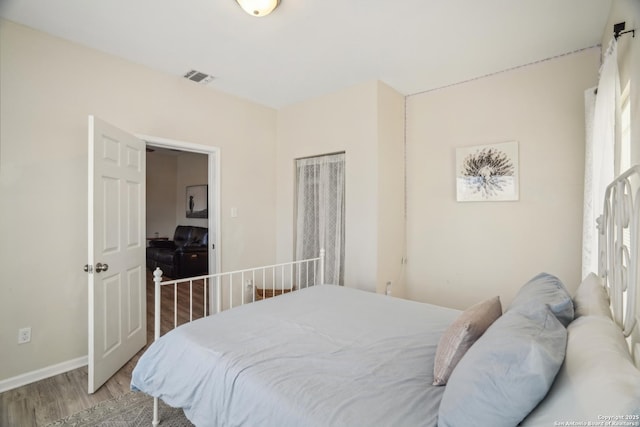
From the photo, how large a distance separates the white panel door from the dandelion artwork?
3.09 metres

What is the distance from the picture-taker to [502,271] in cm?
290

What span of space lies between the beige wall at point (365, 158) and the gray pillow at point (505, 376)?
214 cm

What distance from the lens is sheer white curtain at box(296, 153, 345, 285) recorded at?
3422mm

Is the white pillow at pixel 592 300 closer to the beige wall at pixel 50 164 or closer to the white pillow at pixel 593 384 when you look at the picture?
the white pillow at pixel 593 384

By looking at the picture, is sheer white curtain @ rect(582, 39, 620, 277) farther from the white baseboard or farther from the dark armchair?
the dark armchair

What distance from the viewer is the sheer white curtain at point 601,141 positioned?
1679mm

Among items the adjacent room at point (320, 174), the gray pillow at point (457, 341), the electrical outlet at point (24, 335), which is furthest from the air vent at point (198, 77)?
the gray pillow at point (457, 341)

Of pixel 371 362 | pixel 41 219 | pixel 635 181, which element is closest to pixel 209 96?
pixel 41 219

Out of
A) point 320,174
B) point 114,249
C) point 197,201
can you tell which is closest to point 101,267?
point 114,249

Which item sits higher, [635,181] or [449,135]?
[449,135]

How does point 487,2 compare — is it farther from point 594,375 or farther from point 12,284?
point 12,284

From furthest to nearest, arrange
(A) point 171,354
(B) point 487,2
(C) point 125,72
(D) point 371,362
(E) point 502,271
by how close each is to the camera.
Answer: (E) point 502,271 < (C) point 125,72 < (B) point 487,2 < (A) point 171,354 < (D) point 371,362

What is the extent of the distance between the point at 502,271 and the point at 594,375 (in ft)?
8.05

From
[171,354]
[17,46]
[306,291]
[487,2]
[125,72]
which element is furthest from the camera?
[125,72]
